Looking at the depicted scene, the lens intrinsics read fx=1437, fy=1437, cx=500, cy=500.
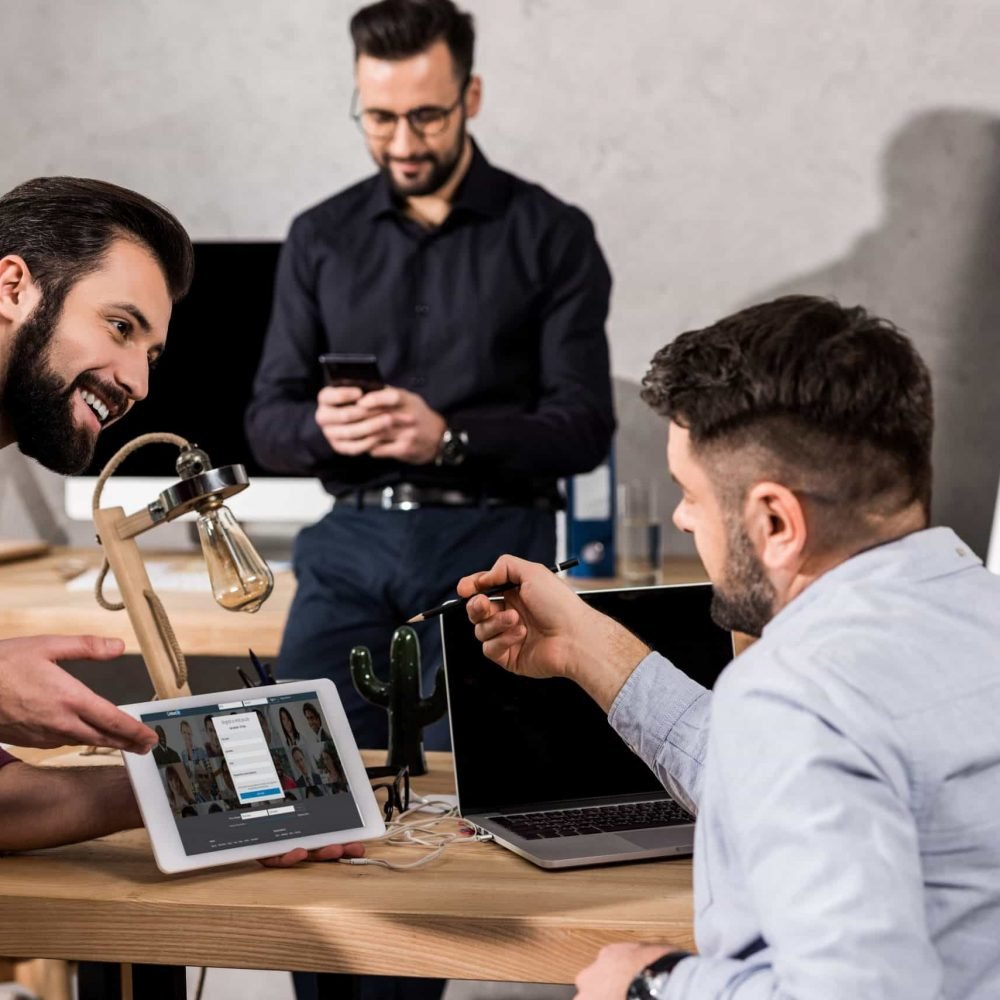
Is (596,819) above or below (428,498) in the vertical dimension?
below

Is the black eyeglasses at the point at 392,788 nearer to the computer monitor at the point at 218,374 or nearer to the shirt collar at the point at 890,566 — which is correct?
the shirt collar at the point at 890,566

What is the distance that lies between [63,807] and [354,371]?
1060 millimetres

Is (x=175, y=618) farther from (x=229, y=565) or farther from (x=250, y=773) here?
(x=250, y=773)

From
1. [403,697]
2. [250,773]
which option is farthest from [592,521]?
[250,773]

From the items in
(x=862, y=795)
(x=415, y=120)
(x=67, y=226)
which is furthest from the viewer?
(x=415, y=120)

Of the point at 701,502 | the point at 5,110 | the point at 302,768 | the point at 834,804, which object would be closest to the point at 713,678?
the point at 302,768

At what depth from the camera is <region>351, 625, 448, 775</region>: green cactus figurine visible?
1.74 m

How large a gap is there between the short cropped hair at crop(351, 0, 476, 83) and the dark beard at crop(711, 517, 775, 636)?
1740mm

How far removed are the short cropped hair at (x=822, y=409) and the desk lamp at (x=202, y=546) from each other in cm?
65

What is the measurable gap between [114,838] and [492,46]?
2196 mm

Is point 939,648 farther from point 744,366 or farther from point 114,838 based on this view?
point 114,838

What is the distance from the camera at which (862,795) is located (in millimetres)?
882

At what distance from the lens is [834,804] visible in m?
0.87

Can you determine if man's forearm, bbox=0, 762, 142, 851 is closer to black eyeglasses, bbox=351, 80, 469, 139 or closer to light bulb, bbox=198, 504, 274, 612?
light bulb, bbox=198, 504, 274, 612
